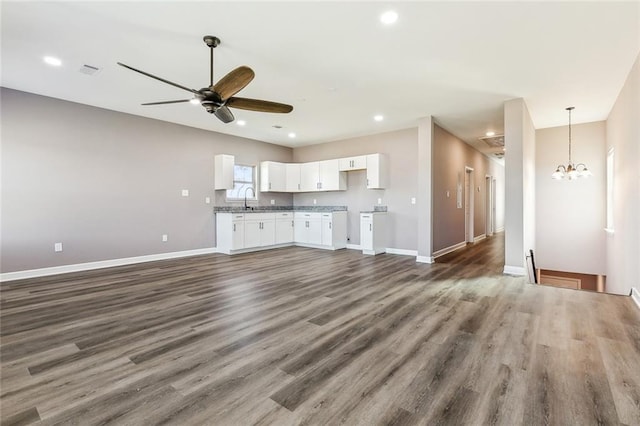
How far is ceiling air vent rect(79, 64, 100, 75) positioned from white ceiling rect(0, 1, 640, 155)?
0.24 ft

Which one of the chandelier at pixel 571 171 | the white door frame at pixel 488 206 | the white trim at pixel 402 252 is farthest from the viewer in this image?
the white door frame at pixel 488 206

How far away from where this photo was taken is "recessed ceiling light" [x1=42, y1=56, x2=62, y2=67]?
3383 millimetres

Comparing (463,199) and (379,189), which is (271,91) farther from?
(463,199)

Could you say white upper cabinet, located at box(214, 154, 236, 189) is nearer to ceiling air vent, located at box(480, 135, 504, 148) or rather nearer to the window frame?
the window frame

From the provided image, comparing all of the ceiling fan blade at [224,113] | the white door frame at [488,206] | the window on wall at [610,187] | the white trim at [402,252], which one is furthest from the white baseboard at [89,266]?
the white door frame at [488,206]

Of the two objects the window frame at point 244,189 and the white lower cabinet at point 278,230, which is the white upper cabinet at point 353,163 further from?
the window frame at point 244,189

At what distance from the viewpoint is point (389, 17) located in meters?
2.61

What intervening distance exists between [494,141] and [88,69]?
8.30 meters

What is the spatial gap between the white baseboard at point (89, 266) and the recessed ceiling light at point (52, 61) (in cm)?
297

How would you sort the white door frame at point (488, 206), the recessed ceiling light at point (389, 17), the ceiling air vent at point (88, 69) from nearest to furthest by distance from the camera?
the recessed ceiling light at point (389, 17)
the ceiling air vent at point (88, 69)
the white door frame at point (488, 206)

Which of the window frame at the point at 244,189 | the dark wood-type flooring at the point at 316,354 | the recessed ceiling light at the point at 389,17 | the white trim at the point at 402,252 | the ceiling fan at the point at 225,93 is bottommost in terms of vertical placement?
the dark wood-type flooring at the point at 316,354

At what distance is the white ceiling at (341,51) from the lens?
2.55m

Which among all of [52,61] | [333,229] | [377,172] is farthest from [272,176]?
[52,61]

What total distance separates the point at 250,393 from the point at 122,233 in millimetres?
4799
